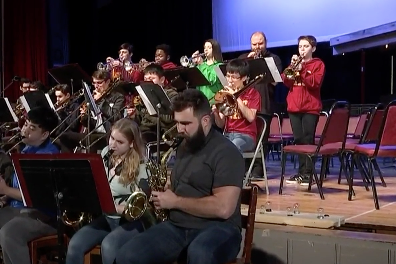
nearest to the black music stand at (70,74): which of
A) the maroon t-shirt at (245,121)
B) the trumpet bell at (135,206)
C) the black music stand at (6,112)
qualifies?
the black music stand at (6,112)

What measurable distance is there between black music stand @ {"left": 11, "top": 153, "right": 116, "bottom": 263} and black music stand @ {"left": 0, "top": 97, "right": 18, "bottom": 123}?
3.40 metres

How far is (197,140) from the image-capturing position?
10.8ft

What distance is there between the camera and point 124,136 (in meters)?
3.67

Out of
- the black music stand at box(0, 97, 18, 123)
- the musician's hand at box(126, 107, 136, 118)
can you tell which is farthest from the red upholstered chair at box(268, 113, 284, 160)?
the black music stand at box(0, 97, 18, 123)

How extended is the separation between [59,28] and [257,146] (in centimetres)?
697

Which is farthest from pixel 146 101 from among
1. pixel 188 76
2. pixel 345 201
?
pixel 345 201

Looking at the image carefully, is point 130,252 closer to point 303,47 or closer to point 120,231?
point 120,231

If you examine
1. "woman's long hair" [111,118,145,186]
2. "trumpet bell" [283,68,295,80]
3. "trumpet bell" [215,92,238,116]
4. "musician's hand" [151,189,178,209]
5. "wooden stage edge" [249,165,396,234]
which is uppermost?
"trumpet bell" [283,68,295,80]

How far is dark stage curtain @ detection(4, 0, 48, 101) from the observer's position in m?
10.5

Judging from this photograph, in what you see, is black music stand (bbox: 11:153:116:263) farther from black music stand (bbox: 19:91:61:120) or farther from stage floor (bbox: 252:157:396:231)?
black music stand (bbox: 19:91:61:120)

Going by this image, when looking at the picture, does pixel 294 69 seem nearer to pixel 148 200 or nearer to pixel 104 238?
pixel 148 200

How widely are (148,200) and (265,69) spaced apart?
223cm

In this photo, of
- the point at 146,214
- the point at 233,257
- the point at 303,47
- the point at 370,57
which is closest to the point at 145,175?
the point at 146,214

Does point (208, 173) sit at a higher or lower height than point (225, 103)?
lower
